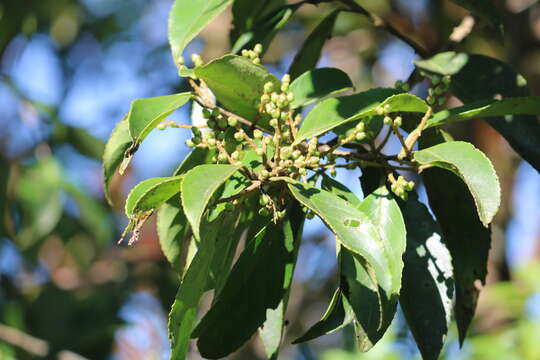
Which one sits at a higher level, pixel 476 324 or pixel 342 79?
pixel 342 79

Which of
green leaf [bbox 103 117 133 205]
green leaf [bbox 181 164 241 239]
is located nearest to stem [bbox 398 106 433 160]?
green leaf [bbox 181 164 241 239]

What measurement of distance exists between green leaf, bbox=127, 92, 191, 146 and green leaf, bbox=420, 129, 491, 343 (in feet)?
1.27

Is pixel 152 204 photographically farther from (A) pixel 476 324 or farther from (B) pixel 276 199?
(A) pixel 476 324

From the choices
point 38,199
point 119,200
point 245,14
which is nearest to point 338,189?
point 245,14

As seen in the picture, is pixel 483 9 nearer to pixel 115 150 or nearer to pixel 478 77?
pixel 478 77

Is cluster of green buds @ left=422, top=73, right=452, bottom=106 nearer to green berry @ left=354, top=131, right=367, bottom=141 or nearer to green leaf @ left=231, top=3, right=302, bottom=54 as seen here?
green berry @ left=354, top=131, right=367, bottom=141

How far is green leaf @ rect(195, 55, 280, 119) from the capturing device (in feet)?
3.00

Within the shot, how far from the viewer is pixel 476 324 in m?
2.95

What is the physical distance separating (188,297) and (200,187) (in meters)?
0.17

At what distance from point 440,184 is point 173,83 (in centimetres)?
262

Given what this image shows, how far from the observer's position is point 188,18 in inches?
41.0

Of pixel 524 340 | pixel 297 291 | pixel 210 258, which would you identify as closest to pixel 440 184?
pixel 210 258

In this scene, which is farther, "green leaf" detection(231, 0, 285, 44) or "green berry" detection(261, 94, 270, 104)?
"green leaf" detection(231, 0, 285, 44)

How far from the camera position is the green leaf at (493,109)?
904mm
